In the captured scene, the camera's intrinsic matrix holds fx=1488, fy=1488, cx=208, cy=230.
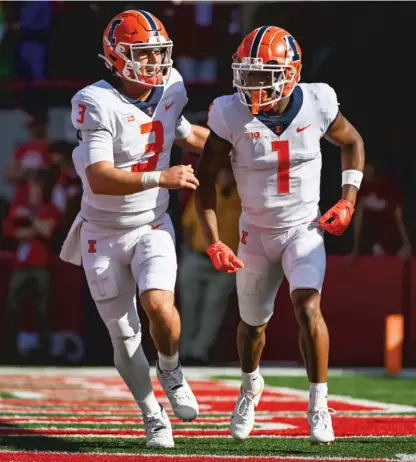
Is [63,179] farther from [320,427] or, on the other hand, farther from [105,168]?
[320,427]

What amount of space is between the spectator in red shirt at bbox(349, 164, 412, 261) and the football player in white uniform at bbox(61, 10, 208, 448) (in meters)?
5.26

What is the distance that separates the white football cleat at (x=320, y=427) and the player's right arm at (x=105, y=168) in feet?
3.64

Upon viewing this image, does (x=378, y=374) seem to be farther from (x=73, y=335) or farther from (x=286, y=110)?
(x=286, y=110)

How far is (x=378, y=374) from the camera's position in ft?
38.4

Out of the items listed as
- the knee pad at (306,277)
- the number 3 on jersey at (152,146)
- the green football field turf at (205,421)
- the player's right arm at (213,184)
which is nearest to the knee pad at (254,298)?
the player's right arm at (213,184)

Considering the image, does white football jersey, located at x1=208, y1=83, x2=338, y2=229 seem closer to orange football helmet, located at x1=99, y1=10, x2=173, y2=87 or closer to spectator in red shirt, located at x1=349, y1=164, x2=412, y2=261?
orange football helmet, located at x1=99, y1=10, x2=173, y2=87

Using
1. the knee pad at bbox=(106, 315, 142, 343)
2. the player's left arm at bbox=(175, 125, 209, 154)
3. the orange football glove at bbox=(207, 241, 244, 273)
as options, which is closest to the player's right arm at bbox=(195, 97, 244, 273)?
the orange football glove at bbox=(207, 241, 244, 273)

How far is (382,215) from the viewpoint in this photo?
11992 millimetres

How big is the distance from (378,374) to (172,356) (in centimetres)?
532

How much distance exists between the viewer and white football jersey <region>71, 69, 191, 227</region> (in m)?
6.59

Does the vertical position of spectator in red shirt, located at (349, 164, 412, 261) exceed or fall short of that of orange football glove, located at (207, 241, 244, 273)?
it falls short

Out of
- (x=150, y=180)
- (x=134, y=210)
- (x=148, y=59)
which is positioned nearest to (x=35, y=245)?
(x=134, y=210)

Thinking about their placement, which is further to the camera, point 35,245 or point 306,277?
point 35,245

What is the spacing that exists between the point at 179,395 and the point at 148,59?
1.52 metres
